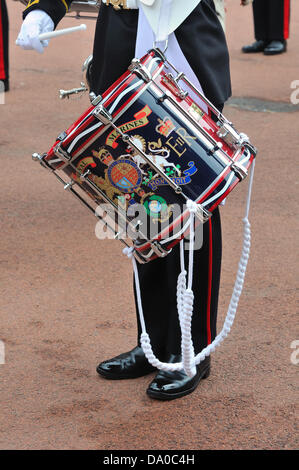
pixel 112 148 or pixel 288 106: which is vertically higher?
pixel 112 148

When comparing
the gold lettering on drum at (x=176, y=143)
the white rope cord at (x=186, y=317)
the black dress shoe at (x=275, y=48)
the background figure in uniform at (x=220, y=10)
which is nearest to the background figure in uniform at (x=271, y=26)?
the black dress shoe at (x=275, y=48)

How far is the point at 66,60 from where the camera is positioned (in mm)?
6723

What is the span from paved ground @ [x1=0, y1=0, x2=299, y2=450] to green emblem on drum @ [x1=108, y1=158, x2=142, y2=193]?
66 cm

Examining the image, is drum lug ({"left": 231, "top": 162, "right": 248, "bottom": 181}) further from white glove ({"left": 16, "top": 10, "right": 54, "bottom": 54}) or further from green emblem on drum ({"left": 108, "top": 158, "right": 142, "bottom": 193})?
white glove ({"left": 16, "top": 10, "right": 54, "bottom": 54})

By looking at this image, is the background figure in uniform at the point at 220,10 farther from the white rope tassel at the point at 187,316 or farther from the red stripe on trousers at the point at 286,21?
the red stripe on trousers at the point at 286,21

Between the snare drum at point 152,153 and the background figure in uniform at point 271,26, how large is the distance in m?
5.23

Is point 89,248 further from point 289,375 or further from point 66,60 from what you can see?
point 66,60

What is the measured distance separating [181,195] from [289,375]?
0.76 meters

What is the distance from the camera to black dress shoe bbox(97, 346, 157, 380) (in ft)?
8.25

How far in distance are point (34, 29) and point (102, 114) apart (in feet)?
1.31

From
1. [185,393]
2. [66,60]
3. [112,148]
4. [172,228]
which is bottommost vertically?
[66,60]

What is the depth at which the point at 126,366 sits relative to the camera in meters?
2.52

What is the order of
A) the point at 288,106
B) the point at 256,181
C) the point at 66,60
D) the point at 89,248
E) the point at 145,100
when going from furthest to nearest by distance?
1. the point at 66,60
2. the point at 288,106
3. the point at 256,181
4. the point at 89,248
5. the point at 145,100

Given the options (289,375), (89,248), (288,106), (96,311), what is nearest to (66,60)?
(288,106)
